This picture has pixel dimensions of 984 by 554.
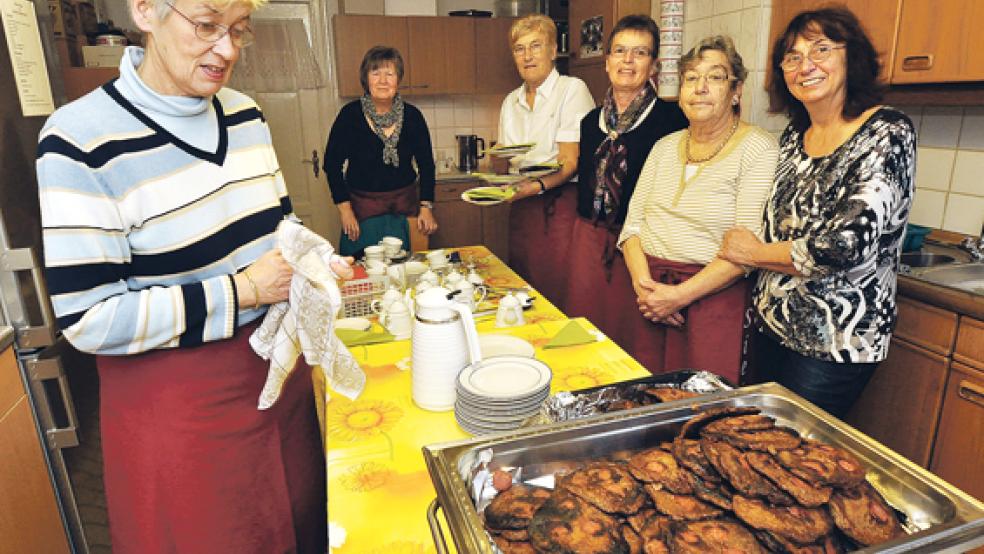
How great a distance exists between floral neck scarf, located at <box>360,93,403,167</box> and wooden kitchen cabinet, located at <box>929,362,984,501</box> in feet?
7.76

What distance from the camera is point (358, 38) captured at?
4.23 metres

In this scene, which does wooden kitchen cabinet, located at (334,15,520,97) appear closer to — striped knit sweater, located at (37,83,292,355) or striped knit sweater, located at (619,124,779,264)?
striped knit sweater, located at (619,124,779,264)

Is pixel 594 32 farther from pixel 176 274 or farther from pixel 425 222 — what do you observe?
pixel 176 274

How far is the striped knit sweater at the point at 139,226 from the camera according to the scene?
0.95m

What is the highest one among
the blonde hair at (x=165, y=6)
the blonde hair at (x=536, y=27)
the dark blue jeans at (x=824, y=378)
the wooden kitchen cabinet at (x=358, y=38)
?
the wooden kitchen cabinet at (x=358, y=38)

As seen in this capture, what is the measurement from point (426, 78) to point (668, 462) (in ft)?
13.6

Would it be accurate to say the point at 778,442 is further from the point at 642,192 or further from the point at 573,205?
the point at 573,205

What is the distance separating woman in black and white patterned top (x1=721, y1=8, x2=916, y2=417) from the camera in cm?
141

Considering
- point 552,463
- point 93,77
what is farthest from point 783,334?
point 93,77

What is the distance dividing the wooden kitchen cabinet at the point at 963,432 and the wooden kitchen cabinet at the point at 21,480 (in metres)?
2.50

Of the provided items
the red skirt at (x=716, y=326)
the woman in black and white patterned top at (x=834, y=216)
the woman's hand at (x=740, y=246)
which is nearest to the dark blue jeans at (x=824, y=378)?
the woman in black and white patterned top at (x=834, y=216)

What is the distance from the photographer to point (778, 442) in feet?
2.49

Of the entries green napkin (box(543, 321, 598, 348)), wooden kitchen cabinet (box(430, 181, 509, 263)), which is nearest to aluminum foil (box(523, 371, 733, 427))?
green napkin (box(543, 321, 598, 348))

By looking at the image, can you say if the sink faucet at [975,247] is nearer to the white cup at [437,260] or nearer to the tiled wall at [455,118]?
the white cup at [437,260]
